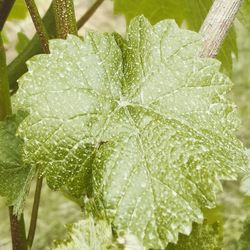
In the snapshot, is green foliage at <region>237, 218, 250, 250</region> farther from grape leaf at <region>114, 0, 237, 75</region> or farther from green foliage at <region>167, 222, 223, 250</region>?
grape leaf at <region>114, 0, 237, 75</region>

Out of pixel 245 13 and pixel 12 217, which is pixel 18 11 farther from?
pixel 12 217

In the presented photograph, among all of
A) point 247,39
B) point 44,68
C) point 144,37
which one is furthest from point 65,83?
point 247,39

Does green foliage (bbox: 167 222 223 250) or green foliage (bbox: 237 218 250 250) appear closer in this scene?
green foliage (bbox: 167 222 223 250)

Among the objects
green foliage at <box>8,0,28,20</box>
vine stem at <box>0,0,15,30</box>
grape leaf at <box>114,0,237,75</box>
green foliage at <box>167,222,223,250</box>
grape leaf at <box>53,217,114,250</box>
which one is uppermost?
green foliage at <box>8,0,28,20</box>

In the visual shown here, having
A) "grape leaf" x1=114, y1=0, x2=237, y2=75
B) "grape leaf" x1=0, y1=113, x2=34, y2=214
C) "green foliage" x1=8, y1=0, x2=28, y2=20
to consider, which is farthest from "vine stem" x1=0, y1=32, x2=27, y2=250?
"green foliage" x1=8, y1=0, x2=28, y2=20

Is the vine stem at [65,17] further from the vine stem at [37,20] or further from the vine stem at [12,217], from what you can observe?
the vine stem at [12,217]

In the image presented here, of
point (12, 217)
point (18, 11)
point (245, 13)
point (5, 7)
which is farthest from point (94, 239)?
point (18, 11)

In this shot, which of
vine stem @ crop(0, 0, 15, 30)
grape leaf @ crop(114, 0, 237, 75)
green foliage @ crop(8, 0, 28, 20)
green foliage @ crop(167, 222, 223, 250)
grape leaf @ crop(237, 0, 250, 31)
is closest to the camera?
green foliage @ crop(167, 222, 223, 250)

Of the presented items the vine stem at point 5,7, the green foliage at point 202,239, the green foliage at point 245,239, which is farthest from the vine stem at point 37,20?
the green foliage at point 245,239

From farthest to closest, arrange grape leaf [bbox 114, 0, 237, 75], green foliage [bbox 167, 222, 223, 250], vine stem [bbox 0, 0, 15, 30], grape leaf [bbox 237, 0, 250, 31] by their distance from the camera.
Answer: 1. grape leaf [bbox 114, 0, 237, 75]
2. grape leaf [bbox 237, 0, 250, 31]
3. vine stem [bbox 0, 0, 15, 30]
4. green foliage [bbox 167, 222, 223, 250]
